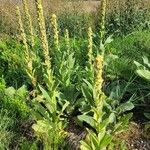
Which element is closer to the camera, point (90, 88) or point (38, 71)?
point (90, 88)

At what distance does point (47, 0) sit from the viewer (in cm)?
1130

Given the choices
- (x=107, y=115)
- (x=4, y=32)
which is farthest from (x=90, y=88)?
(x=4, y=32)

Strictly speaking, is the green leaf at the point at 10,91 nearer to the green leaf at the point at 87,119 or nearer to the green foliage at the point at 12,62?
the green foliage at the point at 12,62

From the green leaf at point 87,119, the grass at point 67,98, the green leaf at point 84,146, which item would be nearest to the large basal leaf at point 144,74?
the grass at point 67,98

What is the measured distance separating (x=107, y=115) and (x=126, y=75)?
1.02m

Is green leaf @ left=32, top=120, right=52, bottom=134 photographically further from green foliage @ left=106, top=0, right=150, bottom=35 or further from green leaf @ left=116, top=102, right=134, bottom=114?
green foliage @ left=106, top=0, right=150, bottom=35

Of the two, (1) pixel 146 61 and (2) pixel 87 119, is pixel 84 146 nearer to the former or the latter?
(2) pixel 87 119

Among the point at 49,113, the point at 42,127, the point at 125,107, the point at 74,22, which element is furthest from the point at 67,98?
the point at 74,22

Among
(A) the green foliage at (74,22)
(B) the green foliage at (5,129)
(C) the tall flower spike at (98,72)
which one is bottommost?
(A) the green foliage at (74,22)

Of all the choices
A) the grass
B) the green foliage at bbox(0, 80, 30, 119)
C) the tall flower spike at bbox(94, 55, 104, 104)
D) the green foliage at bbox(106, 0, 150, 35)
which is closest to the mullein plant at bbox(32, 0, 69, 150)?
the grass

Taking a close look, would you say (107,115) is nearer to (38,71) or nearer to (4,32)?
(38,71)

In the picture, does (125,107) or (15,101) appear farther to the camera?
(15,101)

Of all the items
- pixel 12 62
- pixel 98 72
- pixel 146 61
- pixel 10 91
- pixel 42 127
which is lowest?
pixel 12 62

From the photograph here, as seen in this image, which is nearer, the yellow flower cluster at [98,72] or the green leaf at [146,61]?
the yellow flower cluster at [98,72]
